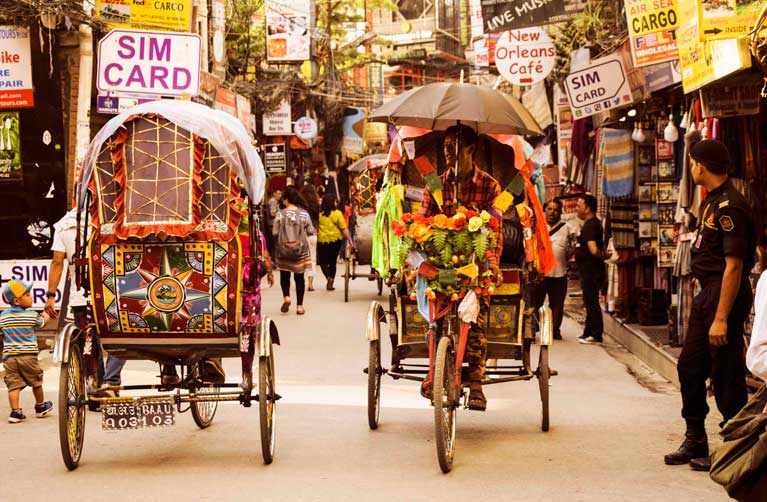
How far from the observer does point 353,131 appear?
48562mm

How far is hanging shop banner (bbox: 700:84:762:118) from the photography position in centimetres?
1034

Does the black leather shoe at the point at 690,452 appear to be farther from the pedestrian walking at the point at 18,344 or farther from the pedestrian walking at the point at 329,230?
the pedestrian walking at the point at 329,230

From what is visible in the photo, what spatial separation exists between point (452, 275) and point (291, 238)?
1058 cm

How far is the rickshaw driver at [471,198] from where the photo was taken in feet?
28.4

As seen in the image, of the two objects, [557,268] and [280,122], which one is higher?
[280,122]

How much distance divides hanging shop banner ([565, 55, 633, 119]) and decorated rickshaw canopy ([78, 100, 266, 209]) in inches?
293

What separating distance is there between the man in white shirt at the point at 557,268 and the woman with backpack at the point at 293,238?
4441 millimetres

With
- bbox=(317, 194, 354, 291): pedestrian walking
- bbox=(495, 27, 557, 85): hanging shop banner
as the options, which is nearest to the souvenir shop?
bbox=(495, 27, 557, 85): hanging shop banner

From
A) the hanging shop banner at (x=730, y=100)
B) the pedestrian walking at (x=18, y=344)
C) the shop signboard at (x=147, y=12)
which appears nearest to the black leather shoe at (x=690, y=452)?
the hanging shop banner at (x=730, y=100)

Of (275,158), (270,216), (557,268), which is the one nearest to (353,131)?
(275,158)

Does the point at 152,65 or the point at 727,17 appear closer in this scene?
the point at 727,17

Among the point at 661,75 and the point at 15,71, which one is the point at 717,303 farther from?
the point at 15,71

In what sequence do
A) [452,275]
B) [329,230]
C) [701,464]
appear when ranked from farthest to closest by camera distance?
[329,230] → [452,275] → [701,464]

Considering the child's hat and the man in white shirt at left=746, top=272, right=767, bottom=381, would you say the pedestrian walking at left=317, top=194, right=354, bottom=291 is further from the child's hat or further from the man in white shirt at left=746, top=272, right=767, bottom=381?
the man in white shirt at left=746, top=272, right=767, bottom=381
